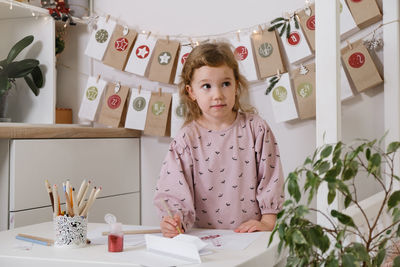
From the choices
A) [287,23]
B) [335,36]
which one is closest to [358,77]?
[287,23]

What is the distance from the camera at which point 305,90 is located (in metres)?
1.79

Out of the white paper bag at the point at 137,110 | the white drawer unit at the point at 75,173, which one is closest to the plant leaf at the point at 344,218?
the white drawer unit at the point at 75,173

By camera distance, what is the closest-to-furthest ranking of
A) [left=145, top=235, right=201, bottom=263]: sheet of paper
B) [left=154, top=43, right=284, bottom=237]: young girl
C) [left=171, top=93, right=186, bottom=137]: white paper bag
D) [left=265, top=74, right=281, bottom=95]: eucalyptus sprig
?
[left=145, top=235, right=201, bottom=263]: sheet of paper → [left=154, top=43, right=284, bottom=237]: young girl → [left=265, top=74, right=281, bottom=95]: eucalyptus sprig → [left=171, top=93, right=186, bottom=137]: white paper bag

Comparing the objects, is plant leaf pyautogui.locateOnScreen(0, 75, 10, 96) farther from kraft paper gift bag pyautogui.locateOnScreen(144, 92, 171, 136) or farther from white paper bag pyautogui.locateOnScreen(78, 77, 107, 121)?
kraft paper gift bag pyautogui.locateOnScreen(144, 92, 171, 136)

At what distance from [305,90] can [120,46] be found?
826 millimetres

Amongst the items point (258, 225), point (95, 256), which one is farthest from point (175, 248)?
point (258, 225)

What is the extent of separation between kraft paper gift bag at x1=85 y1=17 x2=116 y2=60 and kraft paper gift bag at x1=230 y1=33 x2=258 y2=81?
578mm

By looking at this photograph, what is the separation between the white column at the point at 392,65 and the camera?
161 centimetres

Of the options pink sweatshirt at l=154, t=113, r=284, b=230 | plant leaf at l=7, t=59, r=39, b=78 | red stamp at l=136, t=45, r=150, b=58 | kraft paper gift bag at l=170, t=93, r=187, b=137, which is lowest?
pink sweatshirt at l=154, t=113, r=284, b=230

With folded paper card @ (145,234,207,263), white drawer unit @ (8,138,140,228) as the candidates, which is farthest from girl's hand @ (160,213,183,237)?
white drawer unit @ (8,138,140,228)

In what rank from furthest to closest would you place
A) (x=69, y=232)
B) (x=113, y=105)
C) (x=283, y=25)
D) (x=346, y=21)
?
(x=113, y=105), (x=283, y=25), (x=346, y=21), (x=69, y=232)

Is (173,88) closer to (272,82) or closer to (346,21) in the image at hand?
(272,82)

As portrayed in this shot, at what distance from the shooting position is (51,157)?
1.71 m

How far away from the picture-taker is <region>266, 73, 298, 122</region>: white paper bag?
182 centimetres
